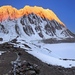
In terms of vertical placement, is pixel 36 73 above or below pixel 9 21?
below

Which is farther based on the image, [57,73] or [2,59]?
[2,59]

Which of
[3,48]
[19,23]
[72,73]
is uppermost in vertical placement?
[19,23]

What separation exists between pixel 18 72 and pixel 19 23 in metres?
177

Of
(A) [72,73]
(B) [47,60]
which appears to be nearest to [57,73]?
(A) [72,73]

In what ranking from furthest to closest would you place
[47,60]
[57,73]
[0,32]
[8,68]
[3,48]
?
[0,32] < [3,48] < [47,60] < [57,73] < [8,68]

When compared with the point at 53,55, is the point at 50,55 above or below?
above

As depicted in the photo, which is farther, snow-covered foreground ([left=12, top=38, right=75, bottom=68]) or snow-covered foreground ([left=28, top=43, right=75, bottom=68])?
snow-covered foreground ([left=12, top=38, right=75, bottom=68])

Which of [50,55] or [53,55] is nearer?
[50,55]

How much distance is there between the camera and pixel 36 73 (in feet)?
74.5

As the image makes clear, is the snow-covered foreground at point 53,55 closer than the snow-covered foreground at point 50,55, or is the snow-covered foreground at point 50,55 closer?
the snow-covered foreground at point 53,55

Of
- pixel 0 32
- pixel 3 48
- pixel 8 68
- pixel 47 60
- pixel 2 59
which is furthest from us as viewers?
pixel 0 32

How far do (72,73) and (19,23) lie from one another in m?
170

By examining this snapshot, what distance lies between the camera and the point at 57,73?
1054 inches

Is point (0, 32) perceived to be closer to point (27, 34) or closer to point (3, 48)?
point (27, 34)
